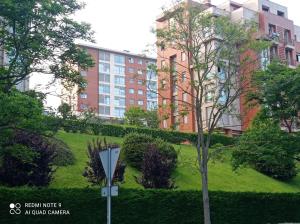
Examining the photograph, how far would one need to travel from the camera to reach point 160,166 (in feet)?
70.6

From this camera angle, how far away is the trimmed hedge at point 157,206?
50.2 feet

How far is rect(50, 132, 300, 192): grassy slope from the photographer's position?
22156mm

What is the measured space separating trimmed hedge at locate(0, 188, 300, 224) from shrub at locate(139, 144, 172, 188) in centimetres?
314

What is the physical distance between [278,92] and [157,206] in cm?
846

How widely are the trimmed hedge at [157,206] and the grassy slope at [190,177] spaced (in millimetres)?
3199

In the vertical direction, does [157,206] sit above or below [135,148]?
below

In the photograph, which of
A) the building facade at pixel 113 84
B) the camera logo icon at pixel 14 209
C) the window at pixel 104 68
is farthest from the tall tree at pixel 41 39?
the window at pixel 104 68

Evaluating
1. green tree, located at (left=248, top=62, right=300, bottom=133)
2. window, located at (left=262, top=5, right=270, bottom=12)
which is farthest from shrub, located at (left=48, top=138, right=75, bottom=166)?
window, located at (left=262, top=5, right=270, bottom=12)

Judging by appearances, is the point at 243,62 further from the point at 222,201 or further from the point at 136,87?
the point at 136,87

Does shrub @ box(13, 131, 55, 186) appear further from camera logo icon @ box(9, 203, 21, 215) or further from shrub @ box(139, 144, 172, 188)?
shrub @ box(139, 144, 172, 188)

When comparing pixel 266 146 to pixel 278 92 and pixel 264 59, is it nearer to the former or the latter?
pixel 278 92

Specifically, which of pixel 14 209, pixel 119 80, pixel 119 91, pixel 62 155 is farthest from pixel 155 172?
pixel 119 80

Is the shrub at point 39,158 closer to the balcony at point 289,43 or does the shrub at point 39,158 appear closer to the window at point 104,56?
the balcony at point 289,43

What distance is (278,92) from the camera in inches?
851
